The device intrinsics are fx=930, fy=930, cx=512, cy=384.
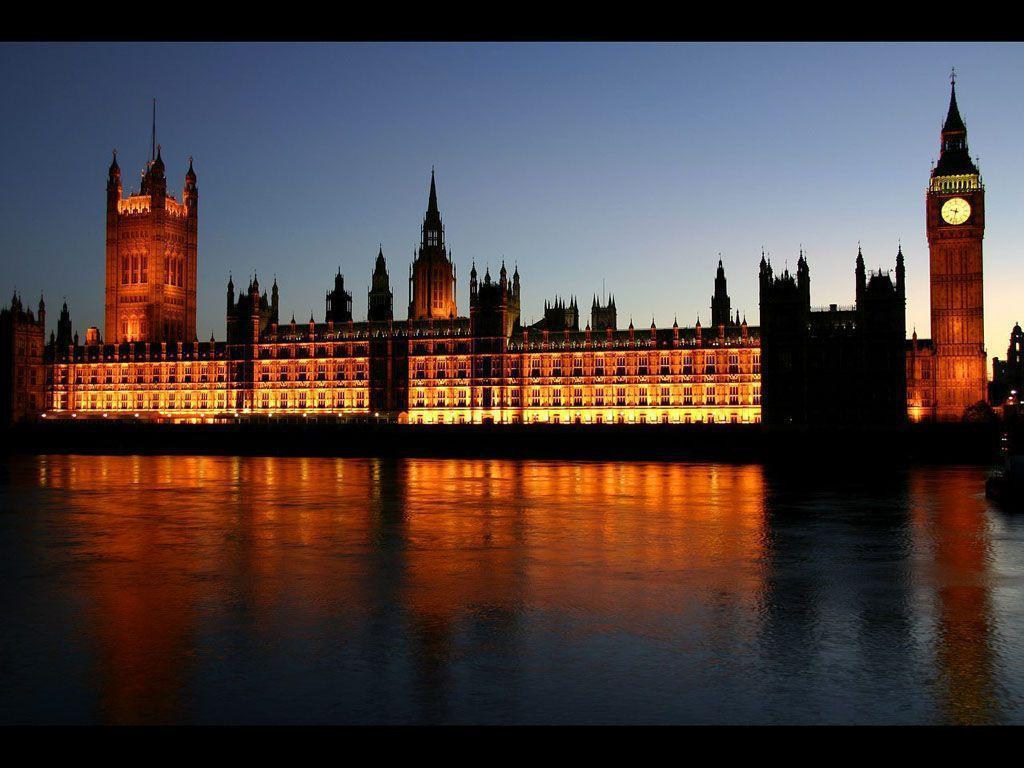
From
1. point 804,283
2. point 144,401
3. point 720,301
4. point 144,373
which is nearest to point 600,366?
point 720,301

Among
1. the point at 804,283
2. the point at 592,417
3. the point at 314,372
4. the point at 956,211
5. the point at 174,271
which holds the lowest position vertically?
the point at 592,417

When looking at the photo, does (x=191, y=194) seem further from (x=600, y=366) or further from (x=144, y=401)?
(x=600, y=366)

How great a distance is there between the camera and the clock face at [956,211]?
81.8 m

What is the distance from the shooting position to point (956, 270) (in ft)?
269

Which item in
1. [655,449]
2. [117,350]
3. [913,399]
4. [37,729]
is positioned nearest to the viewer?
[37,729]

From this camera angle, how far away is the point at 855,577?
16938mm

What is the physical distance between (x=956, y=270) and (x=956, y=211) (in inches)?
205

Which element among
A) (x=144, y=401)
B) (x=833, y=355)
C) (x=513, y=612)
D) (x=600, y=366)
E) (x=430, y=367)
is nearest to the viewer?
(x=513, y=612)

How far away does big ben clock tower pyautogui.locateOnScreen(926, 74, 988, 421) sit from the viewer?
80312 millimetres

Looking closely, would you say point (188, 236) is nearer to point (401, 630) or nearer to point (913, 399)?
point (913, 399)

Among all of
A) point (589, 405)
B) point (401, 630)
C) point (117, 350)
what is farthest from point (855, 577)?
point (117, 350)

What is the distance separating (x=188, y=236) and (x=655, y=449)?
9170cm
